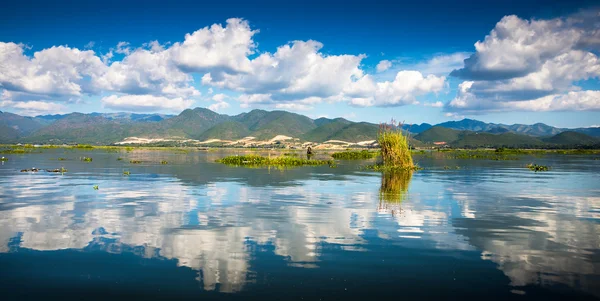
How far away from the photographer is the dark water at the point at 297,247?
444 inches

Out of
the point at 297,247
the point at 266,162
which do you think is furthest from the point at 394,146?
the point at 297,247

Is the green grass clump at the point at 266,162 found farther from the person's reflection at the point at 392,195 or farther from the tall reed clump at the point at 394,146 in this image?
the person's reflection at the point at 392,195

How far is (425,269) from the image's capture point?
13.0 metres

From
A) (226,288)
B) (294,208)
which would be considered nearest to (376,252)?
(226,288)

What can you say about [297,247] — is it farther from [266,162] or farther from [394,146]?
[266,162]

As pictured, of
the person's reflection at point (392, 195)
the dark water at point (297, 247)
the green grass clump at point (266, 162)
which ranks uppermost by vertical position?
the green grass clump at point (266, 162)

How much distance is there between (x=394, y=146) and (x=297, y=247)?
4410 cm

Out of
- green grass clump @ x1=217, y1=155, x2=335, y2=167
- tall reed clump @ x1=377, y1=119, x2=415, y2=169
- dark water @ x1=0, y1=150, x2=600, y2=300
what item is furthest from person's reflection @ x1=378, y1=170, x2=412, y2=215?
green grass clump @ x1=217, y1=155, x2=335, y2=167

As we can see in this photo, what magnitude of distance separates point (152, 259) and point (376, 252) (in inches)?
306

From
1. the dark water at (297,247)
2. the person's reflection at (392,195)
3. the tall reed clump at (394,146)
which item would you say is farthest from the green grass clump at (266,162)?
the dark water at (297,247)

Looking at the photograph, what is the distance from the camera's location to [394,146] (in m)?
57.2

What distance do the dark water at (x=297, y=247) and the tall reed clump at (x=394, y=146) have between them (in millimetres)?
27387

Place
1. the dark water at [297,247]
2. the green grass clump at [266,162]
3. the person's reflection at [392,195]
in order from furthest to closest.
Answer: the green grass clump at [266,162]
the person's reflection at [392,195]
the dark water at [297,247]

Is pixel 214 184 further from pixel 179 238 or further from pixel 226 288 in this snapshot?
pixel 226 288
